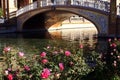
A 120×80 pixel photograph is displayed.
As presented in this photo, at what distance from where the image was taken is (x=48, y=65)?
8352mm

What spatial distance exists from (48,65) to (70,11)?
82.4ft

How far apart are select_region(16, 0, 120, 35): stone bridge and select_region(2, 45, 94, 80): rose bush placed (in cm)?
2201

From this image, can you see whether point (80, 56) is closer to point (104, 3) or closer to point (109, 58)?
point (109, 58)

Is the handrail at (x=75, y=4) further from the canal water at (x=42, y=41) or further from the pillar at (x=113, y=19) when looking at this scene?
the canal water at (x=42, y=41)

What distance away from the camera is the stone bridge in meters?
31.1

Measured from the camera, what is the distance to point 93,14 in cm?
3164

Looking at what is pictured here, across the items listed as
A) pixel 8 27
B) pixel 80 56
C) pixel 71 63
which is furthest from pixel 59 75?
pixel 8 27

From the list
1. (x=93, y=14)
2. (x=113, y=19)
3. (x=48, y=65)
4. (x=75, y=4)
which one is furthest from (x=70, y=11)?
(x=48, y=65)

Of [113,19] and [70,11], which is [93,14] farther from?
[70,11]

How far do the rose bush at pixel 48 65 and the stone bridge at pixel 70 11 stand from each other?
22012 millimetres

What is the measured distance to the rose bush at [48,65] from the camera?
25.1 ft

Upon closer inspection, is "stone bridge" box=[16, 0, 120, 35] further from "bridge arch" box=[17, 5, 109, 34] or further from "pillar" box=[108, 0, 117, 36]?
"pillar" box=[108, 0, 117, 36]

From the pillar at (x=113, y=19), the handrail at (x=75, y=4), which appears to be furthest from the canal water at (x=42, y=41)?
the handrail at (x=75, y=4)

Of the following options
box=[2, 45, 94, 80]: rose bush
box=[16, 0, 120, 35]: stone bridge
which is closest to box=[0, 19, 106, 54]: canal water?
box=[16, 0, 120, 35]: stone bridge
